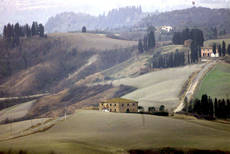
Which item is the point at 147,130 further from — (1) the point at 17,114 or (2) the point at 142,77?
(2) the point at 142,77

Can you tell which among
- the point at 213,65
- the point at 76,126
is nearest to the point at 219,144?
the point at 76,126

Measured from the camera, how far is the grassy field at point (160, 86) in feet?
433

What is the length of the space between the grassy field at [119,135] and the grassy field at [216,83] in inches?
1570

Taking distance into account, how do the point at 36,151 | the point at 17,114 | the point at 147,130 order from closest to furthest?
the point at 36,151, the point at 147,130, the point at 17,114

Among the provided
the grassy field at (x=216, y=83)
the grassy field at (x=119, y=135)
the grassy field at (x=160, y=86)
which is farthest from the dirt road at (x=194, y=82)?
the grassy field at (x=119, y=135)

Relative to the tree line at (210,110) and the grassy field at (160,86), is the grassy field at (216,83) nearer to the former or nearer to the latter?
the grassy field at (160,86)

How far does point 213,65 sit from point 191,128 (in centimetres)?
9110

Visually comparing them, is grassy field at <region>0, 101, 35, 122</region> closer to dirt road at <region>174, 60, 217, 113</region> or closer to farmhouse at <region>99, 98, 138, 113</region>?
farmhouse at <region>99, 98, 138, 113</region>

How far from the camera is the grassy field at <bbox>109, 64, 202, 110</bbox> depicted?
132 metres

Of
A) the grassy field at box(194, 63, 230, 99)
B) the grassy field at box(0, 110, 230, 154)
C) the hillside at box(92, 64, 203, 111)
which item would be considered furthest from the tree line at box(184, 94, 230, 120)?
the grassy field at box(194, 63, 230, 99)

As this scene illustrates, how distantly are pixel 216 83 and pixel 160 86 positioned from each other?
825 inches

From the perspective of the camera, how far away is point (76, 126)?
284 ft

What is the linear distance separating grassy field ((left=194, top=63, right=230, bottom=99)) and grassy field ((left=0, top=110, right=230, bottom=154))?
39.9 meters

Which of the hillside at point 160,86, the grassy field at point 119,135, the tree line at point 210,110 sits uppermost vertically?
the grassy field at point 119,135
